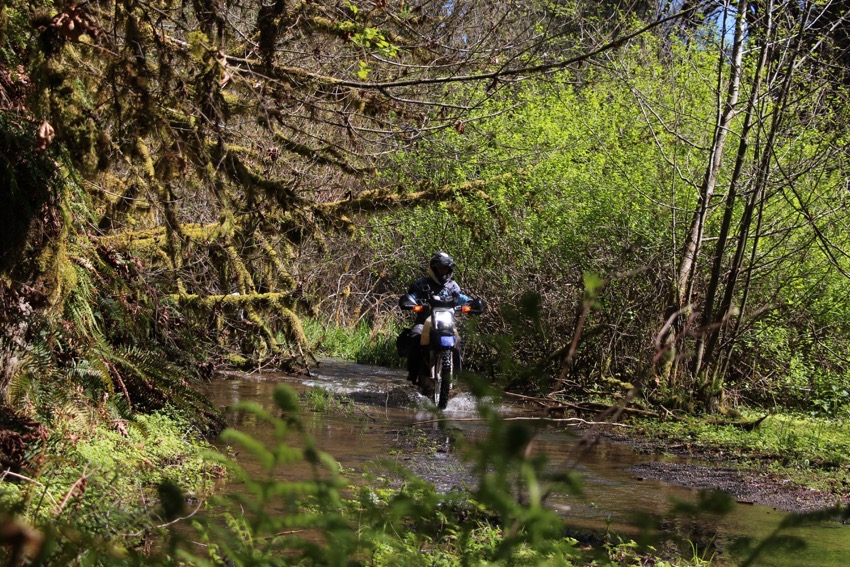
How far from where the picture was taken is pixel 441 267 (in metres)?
13.2

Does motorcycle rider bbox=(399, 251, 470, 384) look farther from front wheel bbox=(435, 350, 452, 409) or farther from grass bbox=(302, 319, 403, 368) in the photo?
grass bbox=(302, 319, 403, 368)

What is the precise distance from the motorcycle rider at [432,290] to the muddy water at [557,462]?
644mm

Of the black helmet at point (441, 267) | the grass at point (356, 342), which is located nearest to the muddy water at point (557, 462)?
the black helmet at point (441, 267)

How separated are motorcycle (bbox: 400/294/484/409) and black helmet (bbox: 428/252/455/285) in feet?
0.89

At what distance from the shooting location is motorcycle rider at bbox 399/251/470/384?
43.2 ft

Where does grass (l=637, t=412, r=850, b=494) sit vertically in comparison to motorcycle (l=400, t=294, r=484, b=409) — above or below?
below

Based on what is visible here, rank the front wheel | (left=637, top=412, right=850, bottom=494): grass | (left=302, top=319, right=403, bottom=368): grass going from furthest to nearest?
(left=302, top=319, right=403, bottom=368): grass, the front wheel, (left=637, top=412, right=850, bottom=494): grass

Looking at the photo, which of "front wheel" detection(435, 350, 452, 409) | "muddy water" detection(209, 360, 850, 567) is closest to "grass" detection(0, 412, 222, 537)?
"muddy water" detection(209, 360, 850, 567)

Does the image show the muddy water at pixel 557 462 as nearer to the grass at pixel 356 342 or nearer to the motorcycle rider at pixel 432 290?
the motorcycle rider at pixel 432 290

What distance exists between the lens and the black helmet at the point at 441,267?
13141 mm

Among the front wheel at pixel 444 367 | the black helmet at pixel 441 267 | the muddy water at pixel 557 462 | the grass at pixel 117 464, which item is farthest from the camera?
the black helmet at pixel 441 267

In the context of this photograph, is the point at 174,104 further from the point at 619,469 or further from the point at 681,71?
the point at 681,71

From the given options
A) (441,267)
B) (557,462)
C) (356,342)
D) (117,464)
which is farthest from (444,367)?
(117,464)

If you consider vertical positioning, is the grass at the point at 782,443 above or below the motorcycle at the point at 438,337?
below
